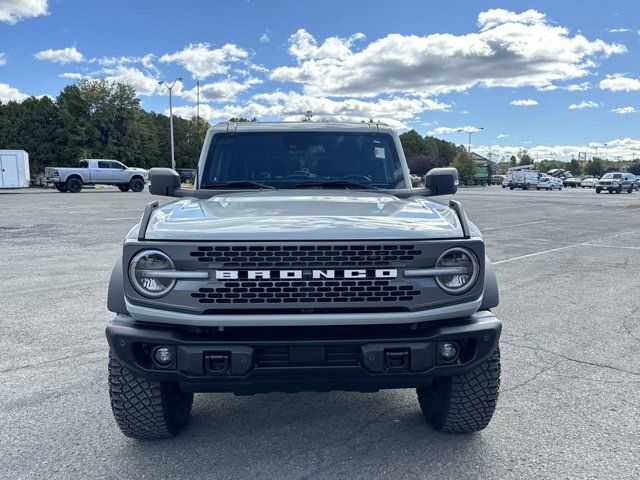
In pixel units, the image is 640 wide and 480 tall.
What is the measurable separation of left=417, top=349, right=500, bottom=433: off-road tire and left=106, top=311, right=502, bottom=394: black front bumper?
1.12ft

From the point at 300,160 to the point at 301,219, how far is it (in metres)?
1.51

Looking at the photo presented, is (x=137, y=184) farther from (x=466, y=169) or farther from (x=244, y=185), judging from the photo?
(x=466, y=169)

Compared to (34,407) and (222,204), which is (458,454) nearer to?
(222,204)

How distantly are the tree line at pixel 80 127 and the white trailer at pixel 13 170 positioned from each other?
25.9 metres

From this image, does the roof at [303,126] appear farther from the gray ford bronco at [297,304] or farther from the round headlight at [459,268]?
the round headlight at [459,268]

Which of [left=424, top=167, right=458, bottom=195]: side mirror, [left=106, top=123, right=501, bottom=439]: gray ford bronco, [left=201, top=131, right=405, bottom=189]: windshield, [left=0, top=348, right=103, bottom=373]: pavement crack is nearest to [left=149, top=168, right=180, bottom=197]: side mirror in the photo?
[left=201, top=131, right=405, bottom=189]: windshield

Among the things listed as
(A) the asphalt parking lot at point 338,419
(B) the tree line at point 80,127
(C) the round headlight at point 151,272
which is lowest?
(A) the asphalt parking lot at point 338,419

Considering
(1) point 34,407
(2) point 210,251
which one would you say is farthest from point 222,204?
(1) point 34,407

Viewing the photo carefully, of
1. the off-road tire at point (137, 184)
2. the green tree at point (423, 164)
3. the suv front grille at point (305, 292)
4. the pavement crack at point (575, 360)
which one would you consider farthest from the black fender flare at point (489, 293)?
the green tree at point (423, 164)

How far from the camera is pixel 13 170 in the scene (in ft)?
109

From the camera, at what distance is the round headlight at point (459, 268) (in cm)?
267

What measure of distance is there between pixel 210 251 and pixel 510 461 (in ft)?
6.61

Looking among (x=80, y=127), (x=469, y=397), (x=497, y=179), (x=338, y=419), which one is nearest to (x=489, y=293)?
(x=469, y=397)

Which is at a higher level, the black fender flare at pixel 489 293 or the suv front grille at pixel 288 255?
the suv front grille at pixel 288 255
